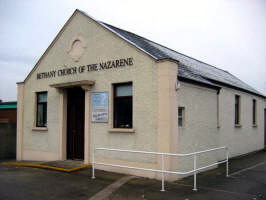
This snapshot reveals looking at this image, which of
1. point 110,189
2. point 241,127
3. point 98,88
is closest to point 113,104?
point 98,88

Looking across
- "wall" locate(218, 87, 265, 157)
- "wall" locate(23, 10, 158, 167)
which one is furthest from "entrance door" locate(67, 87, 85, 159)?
"wall" locate(218, 87, 265, 157)

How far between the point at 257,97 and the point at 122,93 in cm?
1168

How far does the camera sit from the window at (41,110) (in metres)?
12.9

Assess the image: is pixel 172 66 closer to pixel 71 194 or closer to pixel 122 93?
pixel 122 93

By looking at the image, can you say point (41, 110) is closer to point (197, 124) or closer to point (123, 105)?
point (123, 105)

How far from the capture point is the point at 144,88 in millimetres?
9305

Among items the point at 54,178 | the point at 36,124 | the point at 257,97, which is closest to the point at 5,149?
the point at 36,124

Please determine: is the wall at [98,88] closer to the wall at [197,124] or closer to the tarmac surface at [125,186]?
the wall at [197,124]

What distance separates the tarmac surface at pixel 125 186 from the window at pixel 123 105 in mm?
1746

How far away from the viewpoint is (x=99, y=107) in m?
10.5

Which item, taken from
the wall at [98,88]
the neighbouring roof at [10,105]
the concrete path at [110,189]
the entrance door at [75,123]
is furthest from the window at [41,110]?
the neighbouring roof at [10,105]

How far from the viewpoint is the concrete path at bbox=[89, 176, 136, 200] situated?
696 centimetres

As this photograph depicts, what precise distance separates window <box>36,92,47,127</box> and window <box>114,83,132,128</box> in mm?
4200

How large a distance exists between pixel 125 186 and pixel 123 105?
3.00 meters
